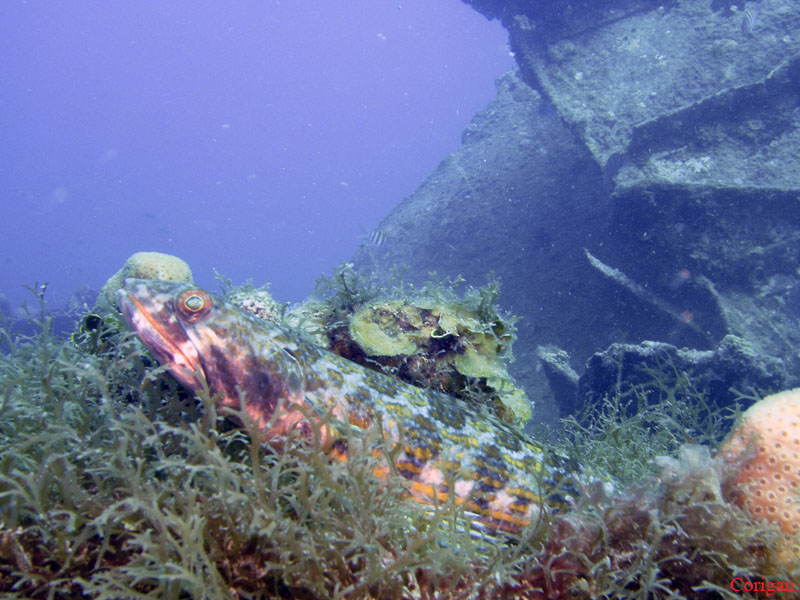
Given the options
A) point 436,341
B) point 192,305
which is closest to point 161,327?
point 192,305

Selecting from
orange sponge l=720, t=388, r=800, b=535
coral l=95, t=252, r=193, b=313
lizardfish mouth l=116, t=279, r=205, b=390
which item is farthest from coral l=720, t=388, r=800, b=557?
coral l=95, t=252, r=193, b=313

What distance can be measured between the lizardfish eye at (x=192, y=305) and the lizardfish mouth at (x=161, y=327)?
0.05 metres

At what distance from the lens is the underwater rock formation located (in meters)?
9.87

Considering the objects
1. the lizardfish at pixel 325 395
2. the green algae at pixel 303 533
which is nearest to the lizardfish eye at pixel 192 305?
the lizardfish at pixel 325 395

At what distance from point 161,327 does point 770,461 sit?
137 inches

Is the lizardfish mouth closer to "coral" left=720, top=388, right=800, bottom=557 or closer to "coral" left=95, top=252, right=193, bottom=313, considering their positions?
"coral" left=720, top=388, right=800, bottom=557

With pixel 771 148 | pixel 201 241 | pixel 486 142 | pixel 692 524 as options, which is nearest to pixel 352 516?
pixel 692 524

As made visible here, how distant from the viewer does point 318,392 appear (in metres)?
2.48

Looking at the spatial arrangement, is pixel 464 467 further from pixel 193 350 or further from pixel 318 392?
pixel 193 350

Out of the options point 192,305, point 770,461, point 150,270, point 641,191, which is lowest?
point 641,191

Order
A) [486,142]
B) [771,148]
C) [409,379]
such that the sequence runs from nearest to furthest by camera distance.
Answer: [409,379] < [771,148] < [486,142]

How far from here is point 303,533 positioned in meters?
1.58

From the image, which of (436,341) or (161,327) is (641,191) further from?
(161,327)

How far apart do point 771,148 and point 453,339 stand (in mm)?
12183
